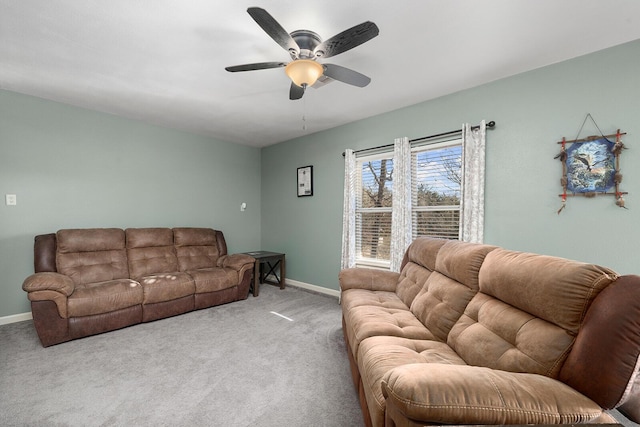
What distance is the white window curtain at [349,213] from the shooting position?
401cm

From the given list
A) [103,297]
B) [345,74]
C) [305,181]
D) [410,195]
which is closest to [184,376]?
[103,297]

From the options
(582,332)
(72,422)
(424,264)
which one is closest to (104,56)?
(72,422)

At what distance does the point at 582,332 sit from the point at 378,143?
3.10 m

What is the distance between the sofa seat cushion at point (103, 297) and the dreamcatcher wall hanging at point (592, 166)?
4292 millimetres

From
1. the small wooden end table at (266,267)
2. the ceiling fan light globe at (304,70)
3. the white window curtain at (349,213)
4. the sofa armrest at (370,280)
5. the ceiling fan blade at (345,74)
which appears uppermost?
the ceiling fan blade at (345,74)

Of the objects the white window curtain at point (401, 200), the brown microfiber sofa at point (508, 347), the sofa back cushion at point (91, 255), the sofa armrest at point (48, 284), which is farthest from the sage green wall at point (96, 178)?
the brown microfiber sofa at point (508, 347)

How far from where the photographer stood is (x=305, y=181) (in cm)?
472

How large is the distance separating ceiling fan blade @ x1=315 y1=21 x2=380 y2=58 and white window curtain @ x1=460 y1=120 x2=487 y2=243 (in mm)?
1771

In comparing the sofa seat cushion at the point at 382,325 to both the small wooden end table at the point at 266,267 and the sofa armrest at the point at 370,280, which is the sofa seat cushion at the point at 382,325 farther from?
the small wooden end table at the point at 266,267

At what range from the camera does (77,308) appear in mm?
2711

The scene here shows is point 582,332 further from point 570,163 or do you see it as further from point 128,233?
point 128,233

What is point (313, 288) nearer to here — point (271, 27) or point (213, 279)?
point (213, 279)

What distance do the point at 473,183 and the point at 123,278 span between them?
4202 millimetres

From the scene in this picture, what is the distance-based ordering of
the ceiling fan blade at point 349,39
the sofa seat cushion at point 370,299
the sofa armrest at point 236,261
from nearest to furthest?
the ceiling fan blade at point 349,39
the sofa seat cushion at point 370,299
the sofa armrest at point 236,261
